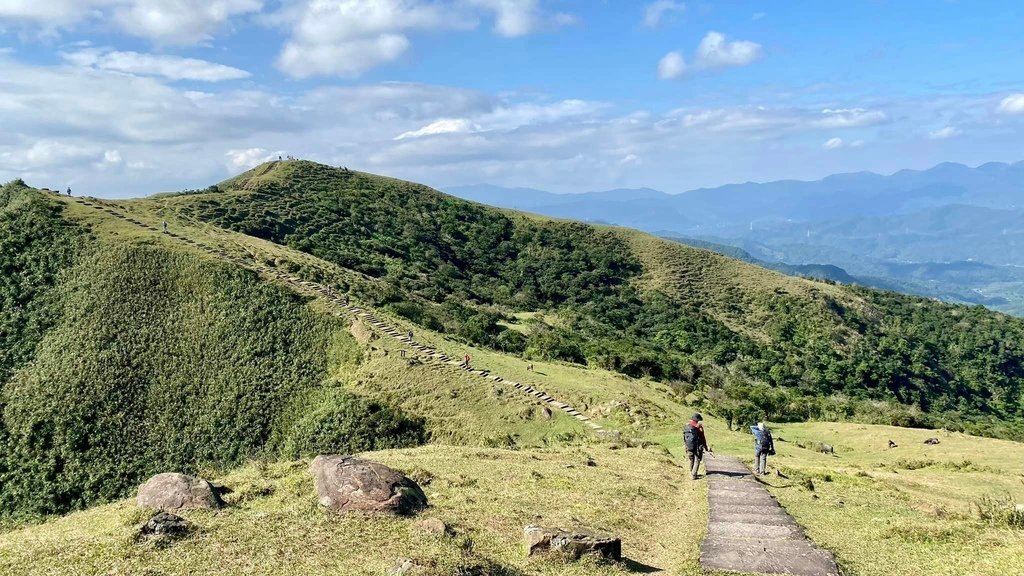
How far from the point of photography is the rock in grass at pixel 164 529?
11453 millimetres

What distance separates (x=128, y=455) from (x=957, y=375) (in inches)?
3062

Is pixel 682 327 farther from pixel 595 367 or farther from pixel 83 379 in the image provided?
pixel 83 379

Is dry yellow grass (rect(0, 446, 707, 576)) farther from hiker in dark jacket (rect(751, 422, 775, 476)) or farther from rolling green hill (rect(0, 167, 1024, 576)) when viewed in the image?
hiker in dark jacket (rect(751, 422, 775, 476))

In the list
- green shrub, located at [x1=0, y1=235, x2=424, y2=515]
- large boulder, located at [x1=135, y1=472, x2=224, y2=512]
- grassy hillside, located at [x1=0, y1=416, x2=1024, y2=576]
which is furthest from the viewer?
green shrub, located at [x1=0, y1=235, x2=424, y2=515]

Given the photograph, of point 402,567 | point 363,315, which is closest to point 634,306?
point 363,315

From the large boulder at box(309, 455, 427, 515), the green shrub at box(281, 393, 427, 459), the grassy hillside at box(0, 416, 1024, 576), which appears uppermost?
the large boulder at box(309, 455, 427, 515)

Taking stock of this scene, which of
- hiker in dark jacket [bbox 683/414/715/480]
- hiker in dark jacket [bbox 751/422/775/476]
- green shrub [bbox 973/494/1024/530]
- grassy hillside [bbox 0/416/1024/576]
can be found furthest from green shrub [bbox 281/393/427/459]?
green shrub [bbox 973/494/1024/530]

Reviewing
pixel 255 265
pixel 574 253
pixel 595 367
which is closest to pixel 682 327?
pixel 574 253

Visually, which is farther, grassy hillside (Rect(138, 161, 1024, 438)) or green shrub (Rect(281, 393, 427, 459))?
grassy hillside (Rect(138, 161, 1024, 438))

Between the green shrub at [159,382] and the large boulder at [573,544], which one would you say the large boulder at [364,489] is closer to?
the large boulder at [573,544]

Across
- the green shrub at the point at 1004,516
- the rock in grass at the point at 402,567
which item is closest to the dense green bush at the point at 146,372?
the rock in grass at the point at 402,567

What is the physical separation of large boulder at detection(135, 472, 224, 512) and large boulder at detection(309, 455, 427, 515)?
2.38 metres

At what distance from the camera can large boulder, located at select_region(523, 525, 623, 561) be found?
454 inches

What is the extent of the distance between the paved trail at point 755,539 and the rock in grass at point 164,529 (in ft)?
33.8
